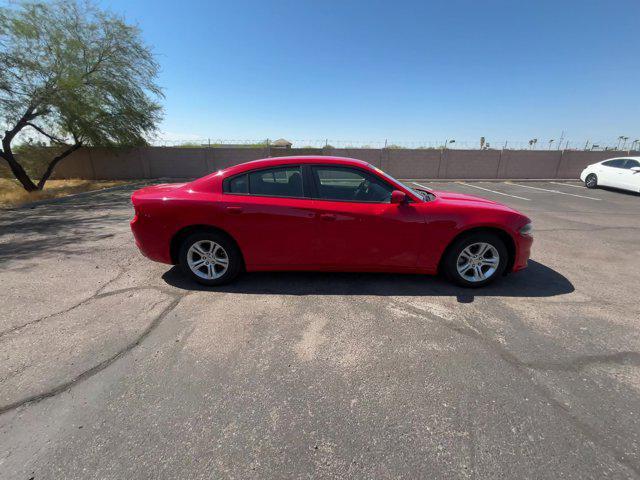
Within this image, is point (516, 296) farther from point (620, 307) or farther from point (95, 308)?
point (95, 308)

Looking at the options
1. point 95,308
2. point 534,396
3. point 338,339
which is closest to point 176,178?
point 95,308

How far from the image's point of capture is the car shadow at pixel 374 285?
346 cm

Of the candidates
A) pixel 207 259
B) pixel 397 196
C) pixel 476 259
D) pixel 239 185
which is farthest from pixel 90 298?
pixel 476 259

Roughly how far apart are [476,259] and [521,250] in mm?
536

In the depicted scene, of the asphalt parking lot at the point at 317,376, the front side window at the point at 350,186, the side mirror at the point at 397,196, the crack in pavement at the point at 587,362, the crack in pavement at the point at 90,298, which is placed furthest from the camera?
the front side window at the point at 350,186

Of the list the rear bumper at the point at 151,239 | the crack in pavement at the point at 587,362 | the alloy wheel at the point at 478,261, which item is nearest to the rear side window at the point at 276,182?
the rear bumper at the point at 151,239

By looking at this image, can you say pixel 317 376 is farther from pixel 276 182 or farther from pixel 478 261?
pixel 478 261

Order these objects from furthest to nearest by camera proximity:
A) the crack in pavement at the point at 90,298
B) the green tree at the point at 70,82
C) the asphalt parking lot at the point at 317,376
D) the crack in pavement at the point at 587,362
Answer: the green tree at the point at 70,82 < the crack in pavement at the point at 90,298 < the crack in pavement at the point at 587,362 < the asphalt parking lot at the point at 317,376

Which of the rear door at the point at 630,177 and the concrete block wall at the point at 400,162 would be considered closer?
the rear door at the point at 630,177

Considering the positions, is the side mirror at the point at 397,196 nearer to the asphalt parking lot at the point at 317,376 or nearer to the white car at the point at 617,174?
the asphalt parking lot at the point at 317,376

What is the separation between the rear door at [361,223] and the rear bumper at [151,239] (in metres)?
1.84

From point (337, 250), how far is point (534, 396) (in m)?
2.12

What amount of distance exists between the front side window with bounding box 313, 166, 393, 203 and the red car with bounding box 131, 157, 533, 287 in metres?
0.01

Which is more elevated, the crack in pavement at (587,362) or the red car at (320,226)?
the red car at (320,226)
